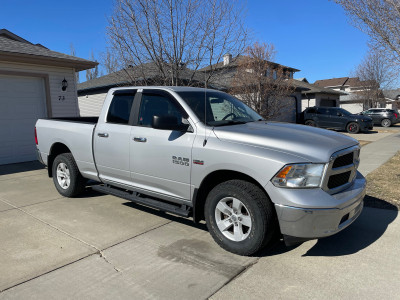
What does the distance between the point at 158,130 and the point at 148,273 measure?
178 centimetres

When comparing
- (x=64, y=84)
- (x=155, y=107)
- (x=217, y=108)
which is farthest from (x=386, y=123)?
(x=155, y=107)

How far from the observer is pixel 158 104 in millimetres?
4352

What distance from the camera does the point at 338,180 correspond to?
3.34 m

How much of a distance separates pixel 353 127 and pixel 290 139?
18916mm

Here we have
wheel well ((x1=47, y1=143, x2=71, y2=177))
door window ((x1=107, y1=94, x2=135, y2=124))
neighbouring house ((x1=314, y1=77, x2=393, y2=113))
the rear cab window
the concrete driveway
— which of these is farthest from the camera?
neighbouring house ((x1=314, y1=77, x2=393, y2=113))

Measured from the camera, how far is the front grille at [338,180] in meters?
3.22

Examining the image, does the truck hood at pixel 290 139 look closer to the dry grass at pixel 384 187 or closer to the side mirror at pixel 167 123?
the side mirror at pixel 167 123

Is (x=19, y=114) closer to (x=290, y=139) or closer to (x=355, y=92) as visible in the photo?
(x=290, y=139)

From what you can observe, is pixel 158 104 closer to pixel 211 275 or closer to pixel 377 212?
pixel 211 275

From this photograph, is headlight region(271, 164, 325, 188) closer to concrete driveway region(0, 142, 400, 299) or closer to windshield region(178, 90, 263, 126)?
concrete driveway region(0, 142, 400, 299)

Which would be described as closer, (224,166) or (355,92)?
(224,166)

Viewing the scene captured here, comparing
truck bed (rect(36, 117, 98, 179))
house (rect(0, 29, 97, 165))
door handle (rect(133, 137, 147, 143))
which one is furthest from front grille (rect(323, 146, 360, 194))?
house (rect(0, 29, 97, 165))

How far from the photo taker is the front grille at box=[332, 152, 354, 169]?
3.28 meters

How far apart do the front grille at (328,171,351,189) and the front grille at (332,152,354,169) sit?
0.10m
